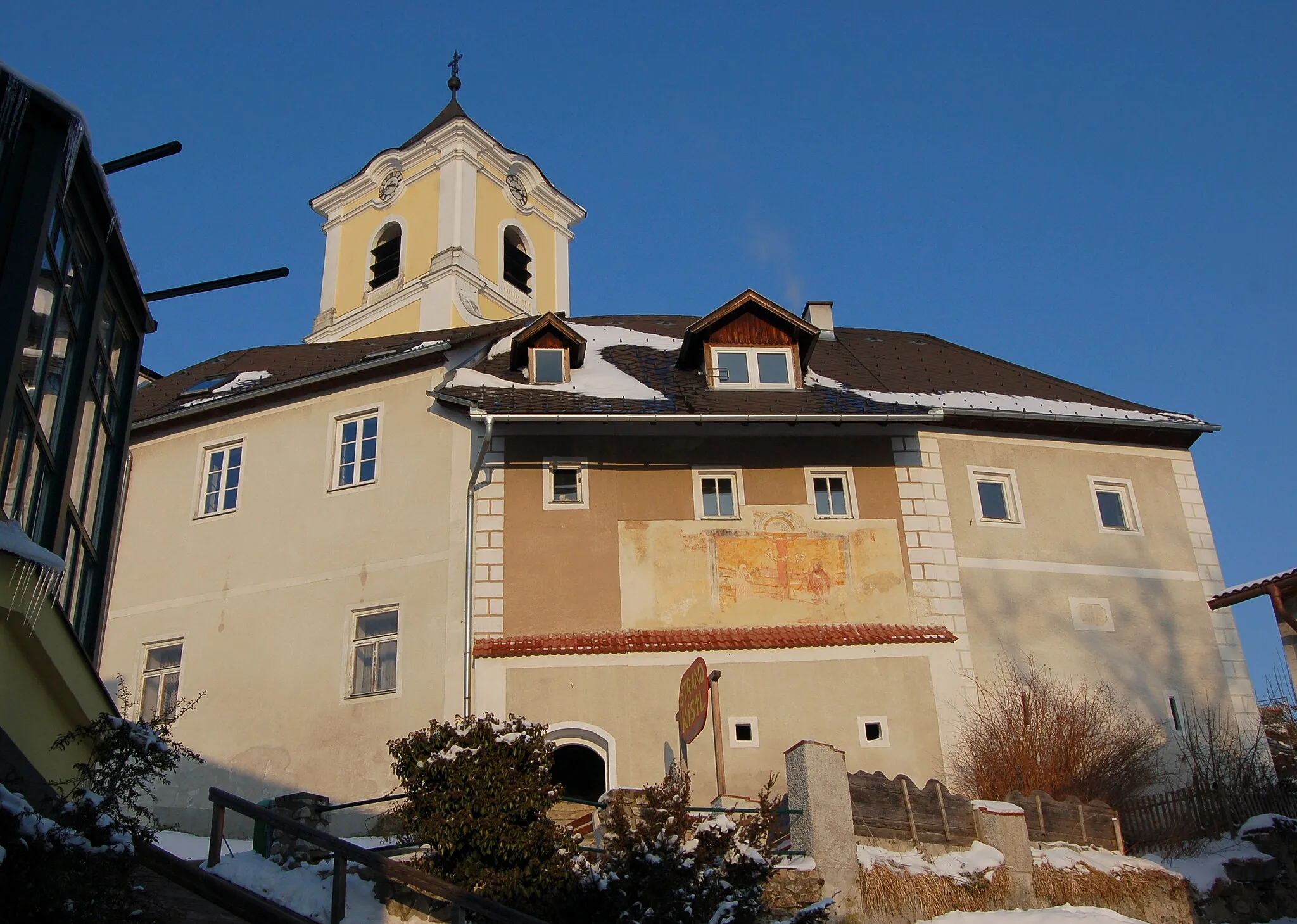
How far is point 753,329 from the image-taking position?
76.5ft

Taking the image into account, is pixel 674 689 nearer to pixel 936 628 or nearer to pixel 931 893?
pixel 936 628

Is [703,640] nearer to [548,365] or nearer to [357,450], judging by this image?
[548,365]

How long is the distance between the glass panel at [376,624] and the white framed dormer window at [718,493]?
5.13m

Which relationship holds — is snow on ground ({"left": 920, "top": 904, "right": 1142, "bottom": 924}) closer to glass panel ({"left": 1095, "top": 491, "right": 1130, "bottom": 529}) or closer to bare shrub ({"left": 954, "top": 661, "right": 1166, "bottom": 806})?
bare shrub ({"left": 954, "top": 661, "right": 1166, "bottom": 806})

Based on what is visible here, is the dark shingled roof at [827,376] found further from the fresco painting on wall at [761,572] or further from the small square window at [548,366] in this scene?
the fresco painting on wall at [761,572]

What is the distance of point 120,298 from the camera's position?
11906 mm

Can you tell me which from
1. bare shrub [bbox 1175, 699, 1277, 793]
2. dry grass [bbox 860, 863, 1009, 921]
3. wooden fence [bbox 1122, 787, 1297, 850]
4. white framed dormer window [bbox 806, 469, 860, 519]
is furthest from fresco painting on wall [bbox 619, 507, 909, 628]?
dry grass [bbox 860, 863, 1009, 921]

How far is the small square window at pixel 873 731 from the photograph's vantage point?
64.7 ft

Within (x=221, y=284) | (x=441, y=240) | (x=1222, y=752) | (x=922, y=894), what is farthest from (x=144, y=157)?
Answer: (x=441, y=240)

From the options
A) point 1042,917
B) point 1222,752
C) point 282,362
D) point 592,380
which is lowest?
point 1042,917

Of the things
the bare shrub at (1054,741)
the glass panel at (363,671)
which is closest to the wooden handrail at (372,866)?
the glass panel at (363,671)

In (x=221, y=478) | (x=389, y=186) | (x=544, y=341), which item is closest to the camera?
(x=544, y=341)

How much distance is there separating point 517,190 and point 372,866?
1231 inches

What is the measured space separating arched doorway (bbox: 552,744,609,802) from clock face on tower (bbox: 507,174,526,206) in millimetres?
21926
